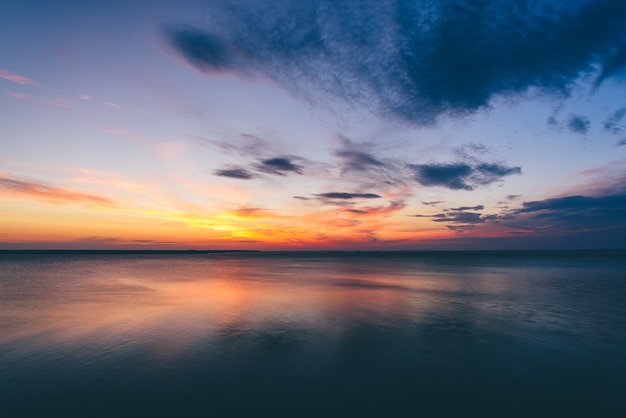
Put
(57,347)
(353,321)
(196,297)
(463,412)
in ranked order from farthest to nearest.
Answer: (196,297)
(353,321)
(57,347)
(463,412)

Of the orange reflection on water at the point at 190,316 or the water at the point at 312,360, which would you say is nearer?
the water at the point at 312,360

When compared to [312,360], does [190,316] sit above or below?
above

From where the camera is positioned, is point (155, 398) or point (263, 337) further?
point (263, 337)

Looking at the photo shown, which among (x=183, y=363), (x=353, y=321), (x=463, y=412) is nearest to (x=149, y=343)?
(x=183, y=363)

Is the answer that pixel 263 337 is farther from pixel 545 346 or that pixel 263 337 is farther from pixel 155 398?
pixel 545 346

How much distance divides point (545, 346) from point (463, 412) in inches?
423

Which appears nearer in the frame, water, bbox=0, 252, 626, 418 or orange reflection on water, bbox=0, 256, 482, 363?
water, bbox=0, 252, 626, 418

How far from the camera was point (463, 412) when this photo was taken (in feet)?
36.6

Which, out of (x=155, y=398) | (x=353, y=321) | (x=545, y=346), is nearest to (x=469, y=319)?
(x=545, y=346)

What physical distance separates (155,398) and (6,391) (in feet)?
18.8

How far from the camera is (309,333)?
69.4ft

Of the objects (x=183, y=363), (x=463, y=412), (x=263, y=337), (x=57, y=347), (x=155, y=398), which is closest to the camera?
(x=463, y=412)

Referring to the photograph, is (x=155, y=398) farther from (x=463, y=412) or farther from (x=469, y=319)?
(x=469, y=319)

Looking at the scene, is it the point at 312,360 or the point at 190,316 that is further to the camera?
the point at 190,316
